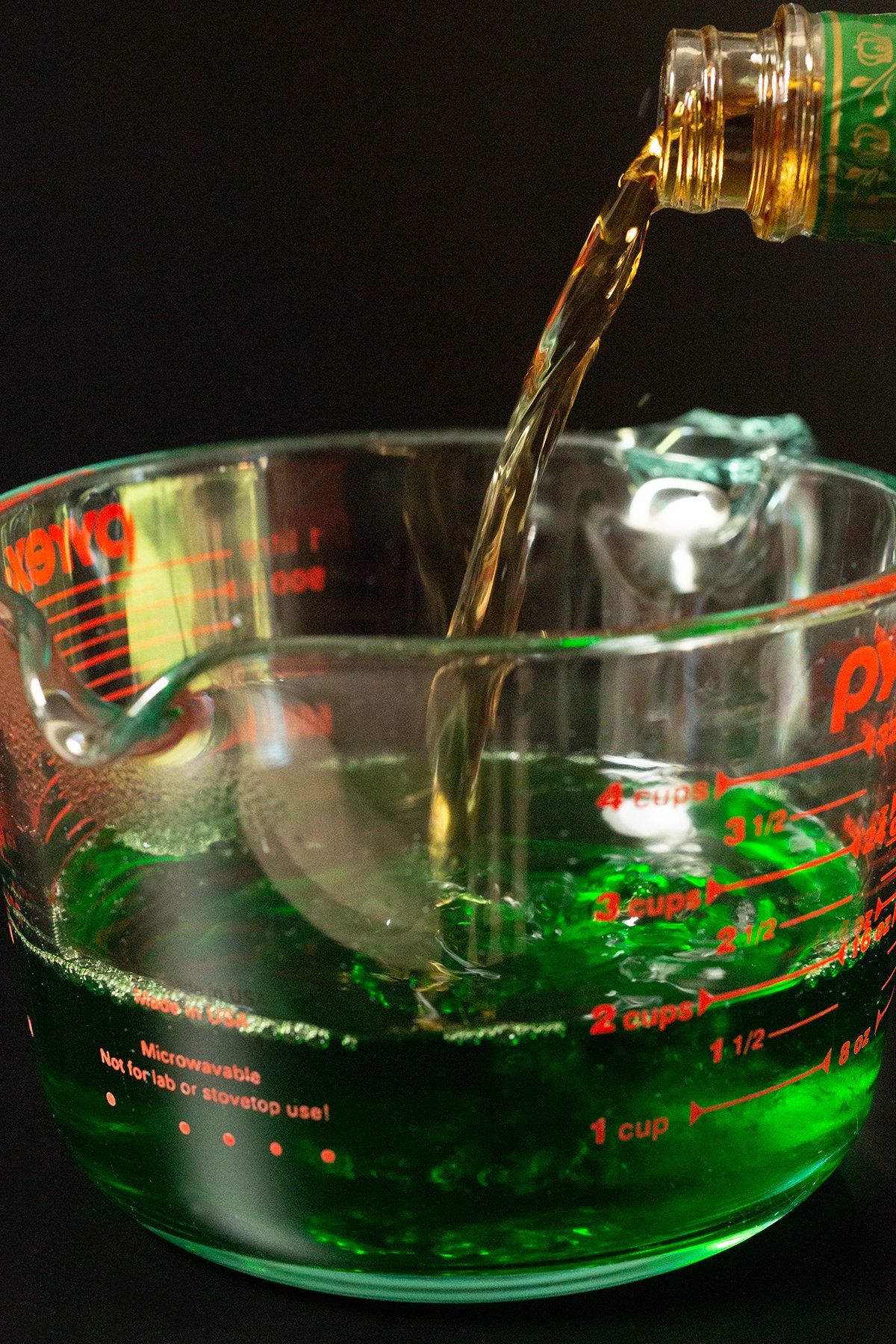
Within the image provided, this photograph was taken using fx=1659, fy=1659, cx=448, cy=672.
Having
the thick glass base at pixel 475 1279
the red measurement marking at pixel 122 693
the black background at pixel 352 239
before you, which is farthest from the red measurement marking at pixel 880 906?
the black background at pixel 352 239

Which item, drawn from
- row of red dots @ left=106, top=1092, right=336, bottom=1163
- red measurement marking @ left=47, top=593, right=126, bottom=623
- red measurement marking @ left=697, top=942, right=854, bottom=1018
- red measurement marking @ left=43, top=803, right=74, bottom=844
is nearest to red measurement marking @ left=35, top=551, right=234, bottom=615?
red measurement marking @ left=47, top=593, right=126, bottom=623

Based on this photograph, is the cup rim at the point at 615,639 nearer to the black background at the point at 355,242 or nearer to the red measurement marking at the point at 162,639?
the red measurement marking at the point at 162,639

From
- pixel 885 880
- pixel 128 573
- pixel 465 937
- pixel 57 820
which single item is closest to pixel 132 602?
pixel 128 573

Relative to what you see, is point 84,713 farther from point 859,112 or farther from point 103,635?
point 859,112

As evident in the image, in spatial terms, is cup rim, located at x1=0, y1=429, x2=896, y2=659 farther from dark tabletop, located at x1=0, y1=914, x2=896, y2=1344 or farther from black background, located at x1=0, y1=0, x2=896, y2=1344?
black background, located at x1=0, y1=0, x2=896, y2=1344

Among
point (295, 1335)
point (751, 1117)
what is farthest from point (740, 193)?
point (295, 1335)

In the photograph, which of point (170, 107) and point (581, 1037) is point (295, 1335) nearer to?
point (581, 1037)

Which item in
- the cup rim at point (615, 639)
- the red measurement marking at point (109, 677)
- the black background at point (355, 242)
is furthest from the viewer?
the black background at point (355, 242)
